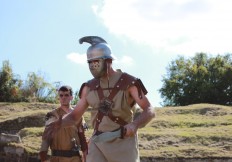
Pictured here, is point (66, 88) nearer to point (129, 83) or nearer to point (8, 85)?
point (129, 83)

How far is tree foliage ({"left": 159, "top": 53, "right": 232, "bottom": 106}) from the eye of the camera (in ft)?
133

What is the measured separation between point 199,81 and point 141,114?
39.0 meters

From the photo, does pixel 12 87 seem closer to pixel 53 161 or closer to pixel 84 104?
pixel 53 161

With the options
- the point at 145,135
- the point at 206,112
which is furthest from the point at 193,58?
the point at 145,135

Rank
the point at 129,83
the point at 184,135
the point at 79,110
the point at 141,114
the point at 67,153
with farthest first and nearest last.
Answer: the point at 184,135 → the point at 67,153 → the point at 79,110 → the point at 129,83 → the point at 141,114

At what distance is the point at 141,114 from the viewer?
480cm

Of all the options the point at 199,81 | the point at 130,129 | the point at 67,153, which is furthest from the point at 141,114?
the point at 199,81

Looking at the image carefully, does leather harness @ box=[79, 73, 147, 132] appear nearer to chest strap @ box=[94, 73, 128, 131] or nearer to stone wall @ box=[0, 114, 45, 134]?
chest strap @ box=[94, 73, 128, 131]

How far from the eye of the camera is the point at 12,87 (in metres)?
33.0

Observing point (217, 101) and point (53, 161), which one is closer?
point (53, 161)

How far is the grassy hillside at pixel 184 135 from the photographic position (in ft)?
38.5

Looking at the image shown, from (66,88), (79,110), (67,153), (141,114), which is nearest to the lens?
(141,114)

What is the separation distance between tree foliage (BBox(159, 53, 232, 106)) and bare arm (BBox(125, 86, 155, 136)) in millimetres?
35242

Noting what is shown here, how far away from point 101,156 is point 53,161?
250 centimetres
